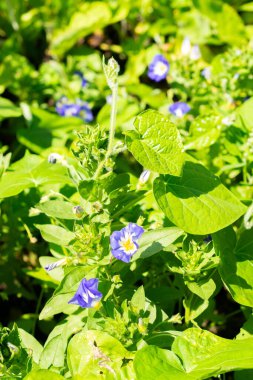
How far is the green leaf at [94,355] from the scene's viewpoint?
1.61 meters

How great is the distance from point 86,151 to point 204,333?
667 millimetres

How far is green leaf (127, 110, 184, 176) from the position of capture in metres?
1.74

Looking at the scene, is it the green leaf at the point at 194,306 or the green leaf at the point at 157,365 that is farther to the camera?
the green leaf at the point at 194,306

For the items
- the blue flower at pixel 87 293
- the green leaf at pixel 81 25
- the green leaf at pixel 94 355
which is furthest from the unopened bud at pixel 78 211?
A: the green leaf at pixel 81 25

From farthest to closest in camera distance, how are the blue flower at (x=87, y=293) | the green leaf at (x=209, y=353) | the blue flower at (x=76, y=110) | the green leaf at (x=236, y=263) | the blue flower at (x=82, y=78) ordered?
the blue flower at (x=82, y=78)
the blue flower at (x=76, y=110)
the green leaf at (x=236, y=263)
the blue flower at (x=87, y=293)
the green leaf at (x=209, y=353)

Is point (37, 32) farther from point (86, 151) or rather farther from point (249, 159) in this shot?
point (86, 151)

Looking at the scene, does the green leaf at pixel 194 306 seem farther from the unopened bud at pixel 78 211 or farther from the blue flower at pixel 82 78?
the blue flower at pixel 82 78

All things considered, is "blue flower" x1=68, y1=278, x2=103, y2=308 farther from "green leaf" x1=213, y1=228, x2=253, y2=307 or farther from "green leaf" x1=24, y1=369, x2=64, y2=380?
"green leaf" x1=213, y1=228, x2=253, y2=307

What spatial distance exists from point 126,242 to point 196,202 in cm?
32

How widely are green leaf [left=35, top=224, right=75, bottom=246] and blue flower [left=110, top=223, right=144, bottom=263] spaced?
10.1 inches

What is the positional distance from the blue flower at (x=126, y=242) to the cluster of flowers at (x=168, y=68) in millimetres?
1129

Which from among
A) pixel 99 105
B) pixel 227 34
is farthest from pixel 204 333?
pixel 227 34

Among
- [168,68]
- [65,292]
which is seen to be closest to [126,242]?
[65,292]

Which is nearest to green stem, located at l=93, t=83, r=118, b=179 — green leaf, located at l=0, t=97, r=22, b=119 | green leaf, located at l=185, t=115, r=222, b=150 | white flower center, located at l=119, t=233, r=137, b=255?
white flower center, located at l=119, t=233, r=137, b=255
